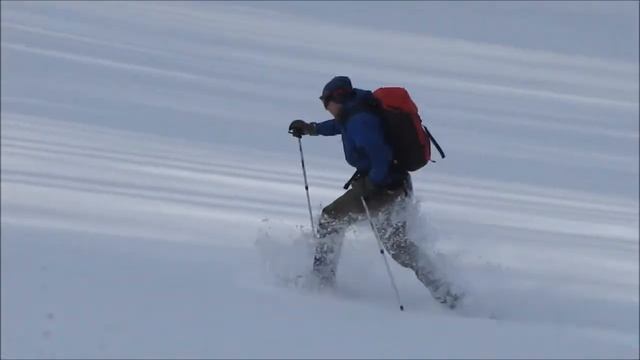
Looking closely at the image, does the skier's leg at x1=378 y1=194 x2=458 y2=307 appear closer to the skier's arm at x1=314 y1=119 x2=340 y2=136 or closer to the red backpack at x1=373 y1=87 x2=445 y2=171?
the red backpack at x1=373 y1=87 x2=445 y2=171

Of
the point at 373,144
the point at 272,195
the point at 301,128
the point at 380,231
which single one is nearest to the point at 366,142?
the point at 373,144

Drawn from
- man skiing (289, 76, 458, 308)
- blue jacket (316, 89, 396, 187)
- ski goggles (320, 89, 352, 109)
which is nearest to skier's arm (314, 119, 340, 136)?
man skiing (289, 76, 458, 308)

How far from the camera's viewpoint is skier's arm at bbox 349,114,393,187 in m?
6.57

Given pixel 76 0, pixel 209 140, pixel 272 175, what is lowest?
pixel 272 175

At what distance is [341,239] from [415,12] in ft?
68.8

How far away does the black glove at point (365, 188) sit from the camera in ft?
22.6

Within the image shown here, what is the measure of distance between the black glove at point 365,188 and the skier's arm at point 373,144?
0.38 ft

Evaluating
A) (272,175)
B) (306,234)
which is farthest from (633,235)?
(306,234)

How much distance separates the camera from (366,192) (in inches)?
273

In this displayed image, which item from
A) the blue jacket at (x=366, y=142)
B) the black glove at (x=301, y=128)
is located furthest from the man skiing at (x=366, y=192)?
the black glove at (x=301, y=128)

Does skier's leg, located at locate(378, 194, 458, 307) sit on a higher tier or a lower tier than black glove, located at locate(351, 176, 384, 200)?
lower

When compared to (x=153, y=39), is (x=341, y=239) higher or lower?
lower

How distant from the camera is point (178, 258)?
673 centimetres

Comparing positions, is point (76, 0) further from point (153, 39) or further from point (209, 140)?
point (209, 140)
